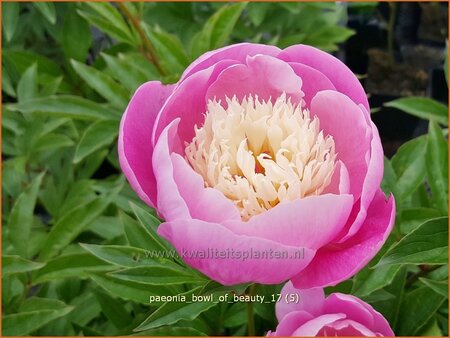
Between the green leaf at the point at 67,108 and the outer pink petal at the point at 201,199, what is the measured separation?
43cm

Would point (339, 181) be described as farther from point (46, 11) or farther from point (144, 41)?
point (46, 11)

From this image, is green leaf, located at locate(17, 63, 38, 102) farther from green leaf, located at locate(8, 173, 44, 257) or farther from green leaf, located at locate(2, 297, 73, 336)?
green leaf, located at locate(2, 297, 73, 336)

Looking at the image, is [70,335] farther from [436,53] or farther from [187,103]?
[436,53]

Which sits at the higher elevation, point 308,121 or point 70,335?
point 308,121

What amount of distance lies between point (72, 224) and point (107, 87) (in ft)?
0.67

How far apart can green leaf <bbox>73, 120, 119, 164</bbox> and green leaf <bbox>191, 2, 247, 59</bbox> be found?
0.14 meters

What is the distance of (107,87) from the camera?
84 centimetres

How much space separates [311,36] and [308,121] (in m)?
0.80

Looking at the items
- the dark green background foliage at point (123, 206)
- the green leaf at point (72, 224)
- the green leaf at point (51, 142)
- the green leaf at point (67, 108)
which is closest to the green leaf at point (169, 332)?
the dark green background foliage at point (123, 206)

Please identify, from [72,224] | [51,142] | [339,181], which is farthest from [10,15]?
[339,181]

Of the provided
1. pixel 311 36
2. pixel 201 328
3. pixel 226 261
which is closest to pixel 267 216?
pixel 226 261

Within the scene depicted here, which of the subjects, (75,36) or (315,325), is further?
(75,36)

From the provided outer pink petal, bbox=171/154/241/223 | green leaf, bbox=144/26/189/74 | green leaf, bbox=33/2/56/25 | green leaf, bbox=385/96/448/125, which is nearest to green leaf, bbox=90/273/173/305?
outer pink petal, bbox=171/154/241/223

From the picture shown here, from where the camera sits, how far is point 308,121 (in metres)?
0.44
